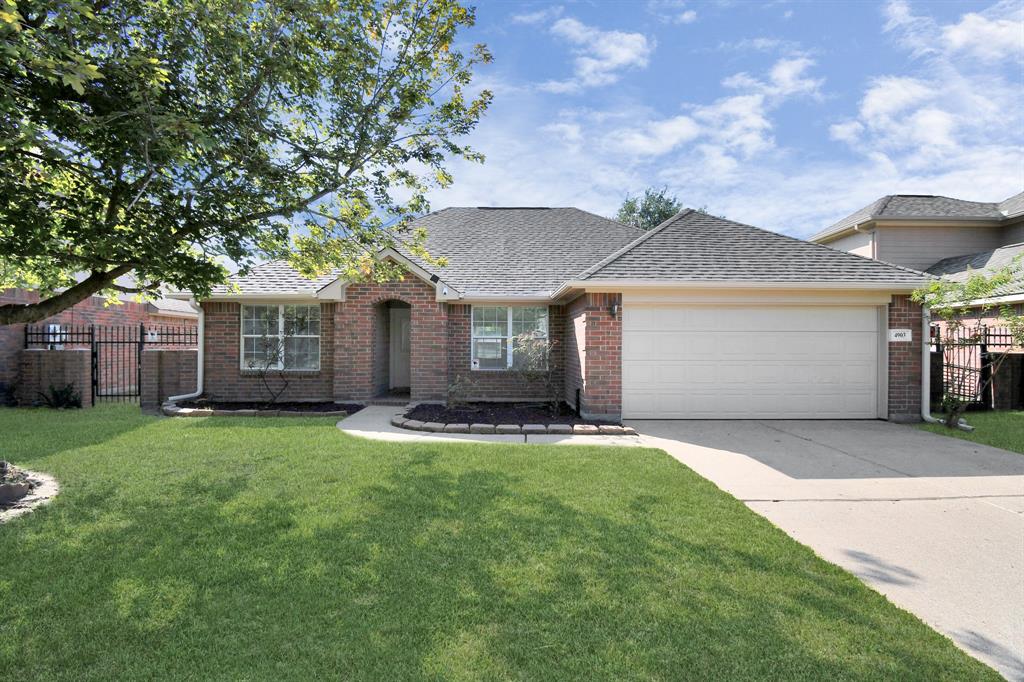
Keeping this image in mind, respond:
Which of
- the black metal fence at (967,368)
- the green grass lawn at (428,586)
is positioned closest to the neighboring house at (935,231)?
the black metal fence at (967,368)

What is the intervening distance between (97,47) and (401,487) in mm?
5685

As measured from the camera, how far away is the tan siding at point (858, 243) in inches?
729

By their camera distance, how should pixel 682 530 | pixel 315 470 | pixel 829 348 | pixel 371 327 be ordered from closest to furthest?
1. pixel 682 530
2. pixel 315 470
3. pixel 829 348
4. pixel 371 327

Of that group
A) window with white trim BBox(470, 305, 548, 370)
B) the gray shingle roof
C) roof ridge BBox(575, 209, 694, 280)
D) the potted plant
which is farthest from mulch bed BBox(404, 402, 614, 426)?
the gray shingle roof

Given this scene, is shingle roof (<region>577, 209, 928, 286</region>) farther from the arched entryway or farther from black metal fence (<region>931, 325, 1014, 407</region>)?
the arched entryway

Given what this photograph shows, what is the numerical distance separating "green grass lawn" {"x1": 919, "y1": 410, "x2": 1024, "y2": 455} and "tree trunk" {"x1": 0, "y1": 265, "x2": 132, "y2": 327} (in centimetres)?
1307

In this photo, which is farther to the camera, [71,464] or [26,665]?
[71,464]

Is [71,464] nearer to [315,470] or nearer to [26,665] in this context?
[315,470]

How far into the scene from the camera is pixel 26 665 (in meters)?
2.50

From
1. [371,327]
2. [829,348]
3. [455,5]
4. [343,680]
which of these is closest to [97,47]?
[455,5]

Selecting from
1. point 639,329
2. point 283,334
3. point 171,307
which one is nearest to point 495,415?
point 639,329

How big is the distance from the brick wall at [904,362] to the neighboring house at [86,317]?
14139 mm

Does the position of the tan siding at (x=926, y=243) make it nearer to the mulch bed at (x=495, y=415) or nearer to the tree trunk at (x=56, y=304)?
the mulch bed at (x=495, y=415)

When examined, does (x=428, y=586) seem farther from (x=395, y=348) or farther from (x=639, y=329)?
(x=395, y=348)
